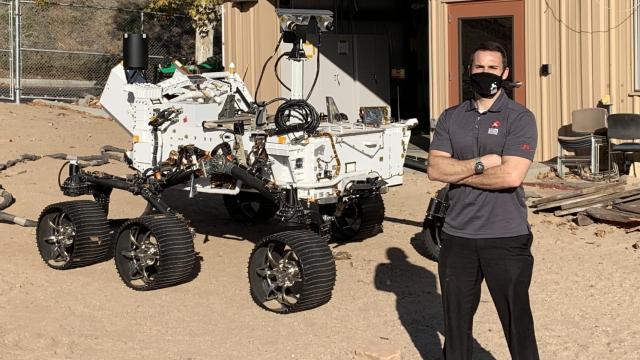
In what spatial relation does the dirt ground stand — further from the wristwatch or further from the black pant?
the wristwatch

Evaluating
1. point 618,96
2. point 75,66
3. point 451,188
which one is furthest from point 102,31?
point 451,188

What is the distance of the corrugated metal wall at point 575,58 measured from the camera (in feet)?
44.8

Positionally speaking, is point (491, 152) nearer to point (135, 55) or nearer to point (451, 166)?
point (451, 166)

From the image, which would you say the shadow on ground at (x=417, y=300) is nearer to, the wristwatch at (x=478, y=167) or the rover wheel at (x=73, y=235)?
the wristwatch at (x=478, y=167)

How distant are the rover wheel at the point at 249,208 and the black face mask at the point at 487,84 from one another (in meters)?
6.17

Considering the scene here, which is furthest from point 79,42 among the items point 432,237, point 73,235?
point 432,237

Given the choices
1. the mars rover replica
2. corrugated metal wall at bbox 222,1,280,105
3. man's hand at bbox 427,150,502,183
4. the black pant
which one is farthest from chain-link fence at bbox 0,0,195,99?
the black pant

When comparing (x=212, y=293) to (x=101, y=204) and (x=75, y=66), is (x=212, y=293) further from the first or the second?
(x=75, y=66)

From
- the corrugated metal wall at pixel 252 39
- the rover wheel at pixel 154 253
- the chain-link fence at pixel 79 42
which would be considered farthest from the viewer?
the chain-link fence at pixel 79 42

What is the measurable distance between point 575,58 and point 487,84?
935 cm

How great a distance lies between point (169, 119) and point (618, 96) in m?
7.04

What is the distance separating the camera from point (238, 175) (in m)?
8.55

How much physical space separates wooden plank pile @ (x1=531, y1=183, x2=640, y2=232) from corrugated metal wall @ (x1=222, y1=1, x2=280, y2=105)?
8202mm

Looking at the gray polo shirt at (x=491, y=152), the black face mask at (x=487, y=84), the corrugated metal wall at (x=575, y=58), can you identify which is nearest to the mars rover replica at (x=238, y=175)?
the gray polo shirt at (x=491, y=152)
